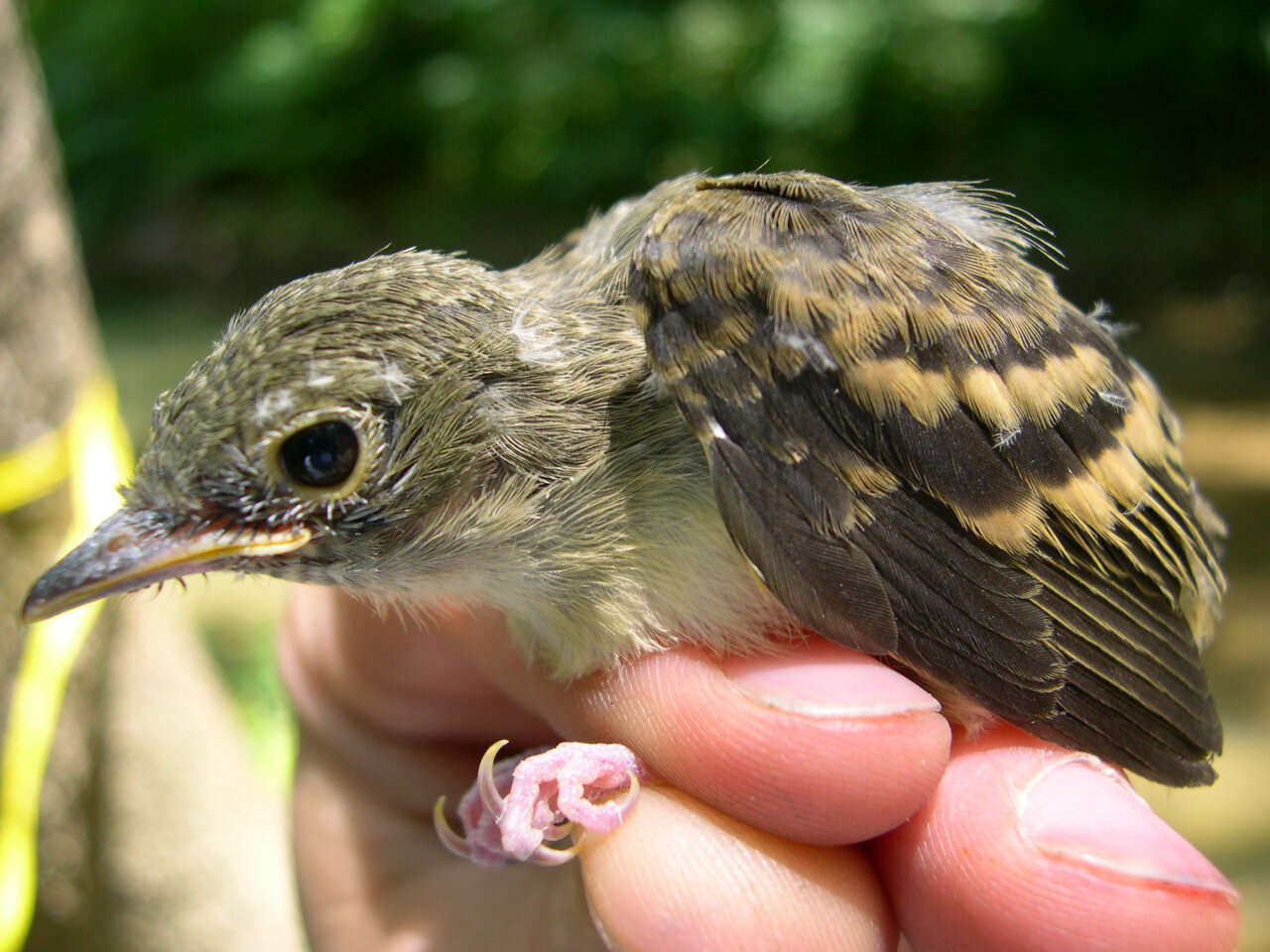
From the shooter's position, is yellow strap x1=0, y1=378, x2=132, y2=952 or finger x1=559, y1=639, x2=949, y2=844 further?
yellow strap x1=0, y1=378, x2=132, y2=952

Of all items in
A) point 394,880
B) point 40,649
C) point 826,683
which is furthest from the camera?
point 40,649

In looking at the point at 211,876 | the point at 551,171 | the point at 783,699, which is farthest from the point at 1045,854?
the point at 551,171

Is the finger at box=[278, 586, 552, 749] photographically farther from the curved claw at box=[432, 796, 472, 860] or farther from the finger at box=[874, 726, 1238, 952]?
the finger at box=[874, 726, 1238, 952]

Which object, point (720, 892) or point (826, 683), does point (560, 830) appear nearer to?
point (720, 892)

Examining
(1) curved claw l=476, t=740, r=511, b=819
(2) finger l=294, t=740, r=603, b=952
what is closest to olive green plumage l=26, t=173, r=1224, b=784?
(1) curved claw l=476, t=740, r=511, b=819

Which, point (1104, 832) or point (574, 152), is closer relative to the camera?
point (1104, 832)

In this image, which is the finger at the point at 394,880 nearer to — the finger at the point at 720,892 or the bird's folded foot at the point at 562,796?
the bird's folded foot at the point at 562,796

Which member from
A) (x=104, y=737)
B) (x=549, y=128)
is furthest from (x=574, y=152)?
(x=104, y=737)

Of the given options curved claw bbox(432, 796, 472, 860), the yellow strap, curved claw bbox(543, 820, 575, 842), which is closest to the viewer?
curved claw bbox(543, 820, 575, 842)

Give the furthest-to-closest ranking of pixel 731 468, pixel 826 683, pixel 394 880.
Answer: pixel 394 880 → pixel 826 683 → pixel 731 468
